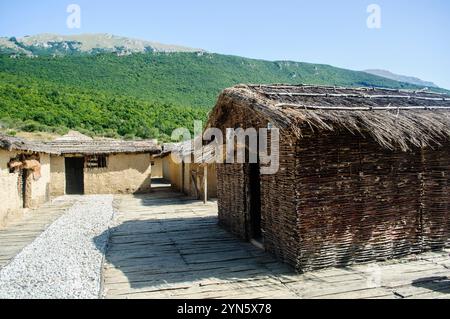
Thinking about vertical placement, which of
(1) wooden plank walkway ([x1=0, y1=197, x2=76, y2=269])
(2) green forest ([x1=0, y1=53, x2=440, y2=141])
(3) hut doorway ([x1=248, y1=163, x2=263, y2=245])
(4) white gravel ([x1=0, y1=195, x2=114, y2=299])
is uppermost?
(2) green forest ([x1=0, y1=53, x2=440, y2=141])

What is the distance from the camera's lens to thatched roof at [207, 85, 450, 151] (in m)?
6.07

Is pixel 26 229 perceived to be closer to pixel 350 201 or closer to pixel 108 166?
pixel 108 166

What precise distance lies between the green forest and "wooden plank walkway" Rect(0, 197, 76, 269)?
2000 cm

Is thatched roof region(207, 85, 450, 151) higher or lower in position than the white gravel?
higher

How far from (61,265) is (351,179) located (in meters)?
5.61

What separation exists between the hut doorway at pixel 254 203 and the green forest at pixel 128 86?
27441 mm

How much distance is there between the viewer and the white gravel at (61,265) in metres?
5.59

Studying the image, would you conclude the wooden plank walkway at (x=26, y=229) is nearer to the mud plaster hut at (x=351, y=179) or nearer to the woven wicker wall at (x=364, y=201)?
the mud plaster hut at (x=351, y=179)

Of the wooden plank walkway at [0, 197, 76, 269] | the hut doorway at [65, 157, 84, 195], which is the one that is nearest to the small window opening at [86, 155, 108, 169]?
the wooden plank walkway at [0, 197, 76, 269]

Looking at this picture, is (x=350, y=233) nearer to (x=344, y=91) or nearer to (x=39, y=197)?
(x=344, y=91)

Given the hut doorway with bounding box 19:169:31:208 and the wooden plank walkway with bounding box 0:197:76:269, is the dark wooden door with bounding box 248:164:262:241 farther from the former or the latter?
the hut doorway with bounding box 19:169:31:208

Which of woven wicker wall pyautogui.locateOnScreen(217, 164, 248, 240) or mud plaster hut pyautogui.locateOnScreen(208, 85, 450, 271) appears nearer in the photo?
mud plaster hut pyautogui.locateOnScreen(208, 85, 450, 271)
